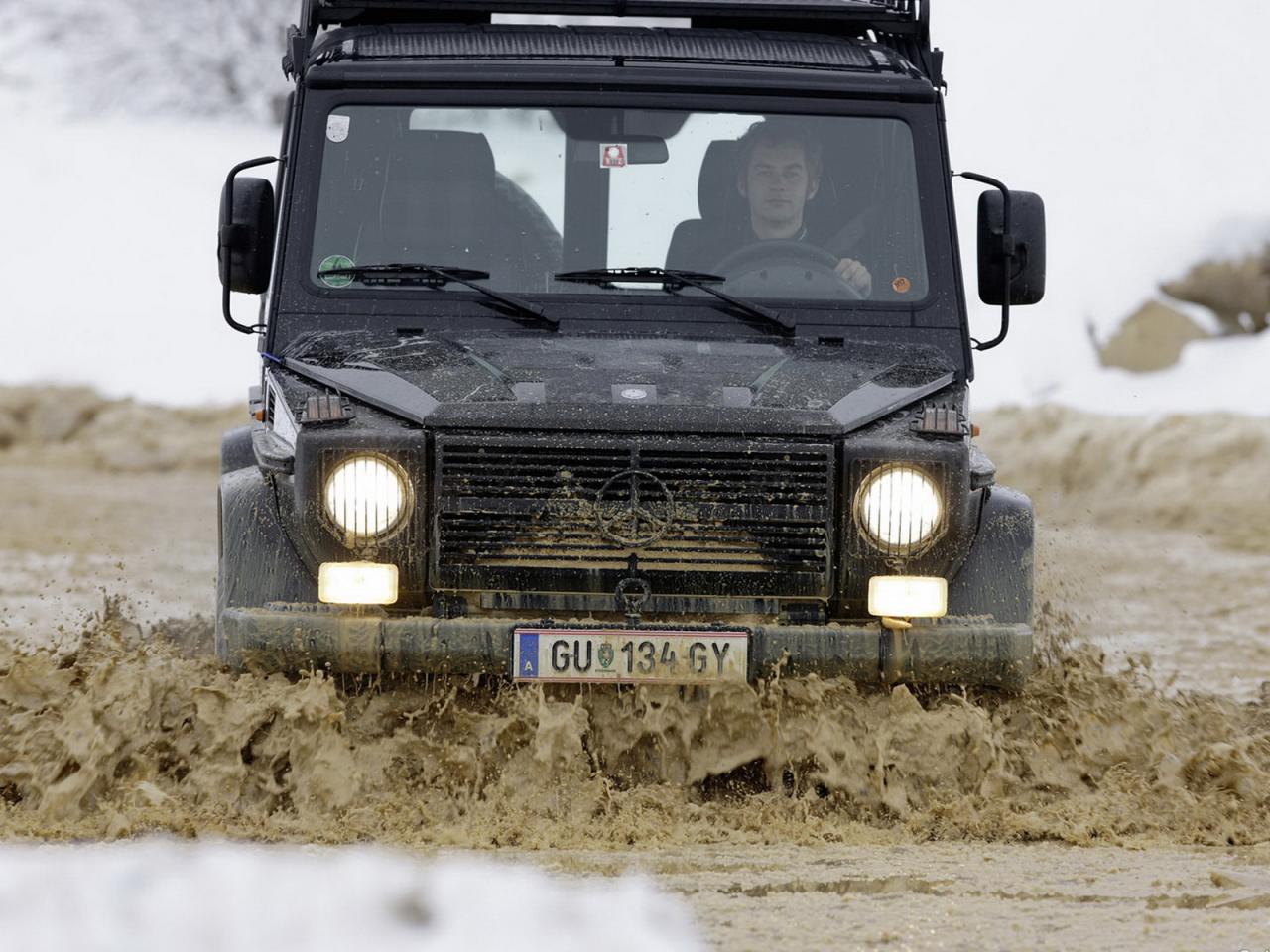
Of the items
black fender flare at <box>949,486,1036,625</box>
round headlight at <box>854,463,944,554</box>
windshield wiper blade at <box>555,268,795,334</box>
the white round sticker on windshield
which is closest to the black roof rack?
the white round sticker on windshield

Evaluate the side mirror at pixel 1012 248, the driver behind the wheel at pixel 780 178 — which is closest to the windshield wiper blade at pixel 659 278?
the driver behind the wheel at pixel 780 178

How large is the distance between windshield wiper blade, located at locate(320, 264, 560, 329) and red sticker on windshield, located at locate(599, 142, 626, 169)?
0.51 metres

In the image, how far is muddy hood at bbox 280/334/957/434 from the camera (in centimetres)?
518

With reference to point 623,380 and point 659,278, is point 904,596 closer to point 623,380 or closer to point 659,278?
point 623,380

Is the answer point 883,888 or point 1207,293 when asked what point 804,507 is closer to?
point 883,888

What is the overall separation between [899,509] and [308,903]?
1.89 metres

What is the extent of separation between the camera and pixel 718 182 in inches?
245

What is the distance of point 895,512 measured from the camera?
17.0 ft

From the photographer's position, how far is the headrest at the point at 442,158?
20.2ft

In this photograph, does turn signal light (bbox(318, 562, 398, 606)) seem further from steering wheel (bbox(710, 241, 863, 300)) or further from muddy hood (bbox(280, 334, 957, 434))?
steering wheel (bbox(710, 241, 863, 300))

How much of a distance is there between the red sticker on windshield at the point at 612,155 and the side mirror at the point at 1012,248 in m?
1.13

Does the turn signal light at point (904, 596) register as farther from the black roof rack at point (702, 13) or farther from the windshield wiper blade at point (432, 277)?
the black roof rack at point (702, 13)

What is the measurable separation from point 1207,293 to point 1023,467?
23.8 ft

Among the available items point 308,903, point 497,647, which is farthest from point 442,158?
point 308,903
